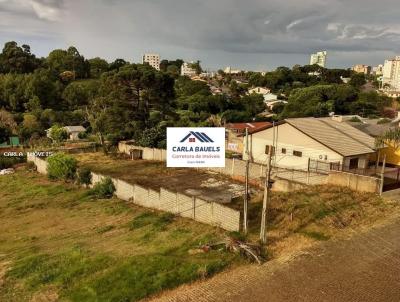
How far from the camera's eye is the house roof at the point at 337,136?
2232 centimetres

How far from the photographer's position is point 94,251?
1318 centimetres

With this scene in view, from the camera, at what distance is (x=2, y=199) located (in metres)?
22.3

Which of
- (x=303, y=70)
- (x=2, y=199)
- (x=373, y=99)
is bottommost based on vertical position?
(x=2, y=199)

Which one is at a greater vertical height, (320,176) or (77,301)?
(320,176)

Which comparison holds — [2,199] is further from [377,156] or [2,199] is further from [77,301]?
[377,156]

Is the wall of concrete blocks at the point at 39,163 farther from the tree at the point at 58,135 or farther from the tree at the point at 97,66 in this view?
the tree at the point at 97,66

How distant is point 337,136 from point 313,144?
188 centimetres

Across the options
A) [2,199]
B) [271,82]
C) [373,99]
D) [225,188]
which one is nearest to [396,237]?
[225,188]

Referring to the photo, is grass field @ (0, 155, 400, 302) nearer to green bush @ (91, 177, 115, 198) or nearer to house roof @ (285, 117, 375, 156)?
green bush @ (91, 177, 115, 198)

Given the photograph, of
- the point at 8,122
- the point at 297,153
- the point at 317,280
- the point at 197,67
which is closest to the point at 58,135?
the point at 8,122

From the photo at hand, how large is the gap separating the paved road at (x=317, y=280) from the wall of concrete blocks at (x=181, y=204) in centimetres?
311

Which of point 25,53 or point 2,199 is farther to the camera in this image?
point 25,53

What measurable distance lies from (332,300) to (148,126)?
29.3 m

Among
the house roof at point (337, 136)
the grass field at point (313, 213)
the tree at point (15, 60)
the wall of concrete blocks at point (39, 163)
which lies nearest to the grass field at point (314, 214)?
the grass field at point (313, 213)
